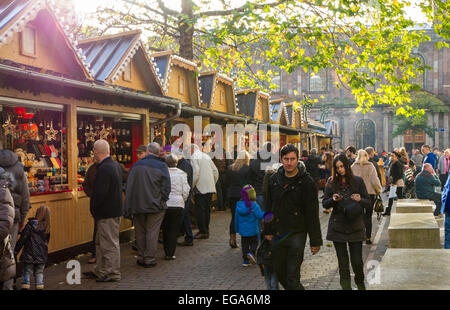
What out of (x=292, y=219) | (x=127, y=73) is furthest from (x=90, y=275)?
(x=127, y=73)

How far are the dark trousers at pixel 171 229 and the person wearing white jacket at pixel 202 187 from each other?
6.54ft

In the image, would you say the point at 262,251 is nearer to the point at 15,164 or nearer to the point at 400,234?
the point at 15,164

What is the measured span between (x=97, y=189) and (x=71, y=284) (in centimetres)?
136

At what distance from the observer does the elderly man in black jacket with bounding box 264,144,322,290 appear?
528cm

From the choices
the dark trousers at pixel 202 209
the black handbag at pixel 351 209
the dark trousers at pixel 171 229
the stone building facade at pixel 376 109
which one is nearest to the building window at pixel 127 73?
the dark trousers at pixel 202 209

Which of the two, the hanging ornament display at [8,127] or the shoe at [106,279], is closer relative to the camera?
the shoe at [106,279]

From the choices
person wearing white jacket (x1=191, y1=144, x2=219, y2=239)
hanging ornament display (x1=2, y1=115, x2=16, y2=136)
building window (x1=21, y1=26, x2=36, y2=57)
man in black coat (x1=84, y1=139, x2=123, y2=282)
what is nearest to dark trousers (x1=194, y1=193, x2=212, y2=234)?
person wearing white jacket (x1=191, y1=144, x2=219, y2=239)

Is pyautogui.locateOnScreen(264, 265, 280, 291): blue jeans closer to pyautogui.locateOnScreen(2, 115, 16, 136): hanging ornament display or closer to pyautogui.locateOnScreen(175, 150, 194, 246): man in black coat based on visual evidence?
pyautogui.locateOnScreen(175, 150, 194, 246): man in black coat

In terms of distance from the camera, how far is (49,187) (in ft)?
29.0

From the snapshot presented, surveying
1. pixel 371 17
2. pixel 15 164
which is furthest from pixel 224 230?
pixel 371 17

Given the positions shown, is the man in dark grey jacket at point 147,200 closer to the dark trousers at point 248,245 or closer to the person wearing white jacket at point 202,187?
the dark trousers at point 248,245

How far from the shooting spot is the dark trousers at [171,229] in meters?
8.91

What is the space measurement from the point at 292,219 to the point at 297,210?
106mm

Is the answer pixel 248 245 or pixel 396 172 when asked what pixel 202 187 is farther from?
pixel 396 172
